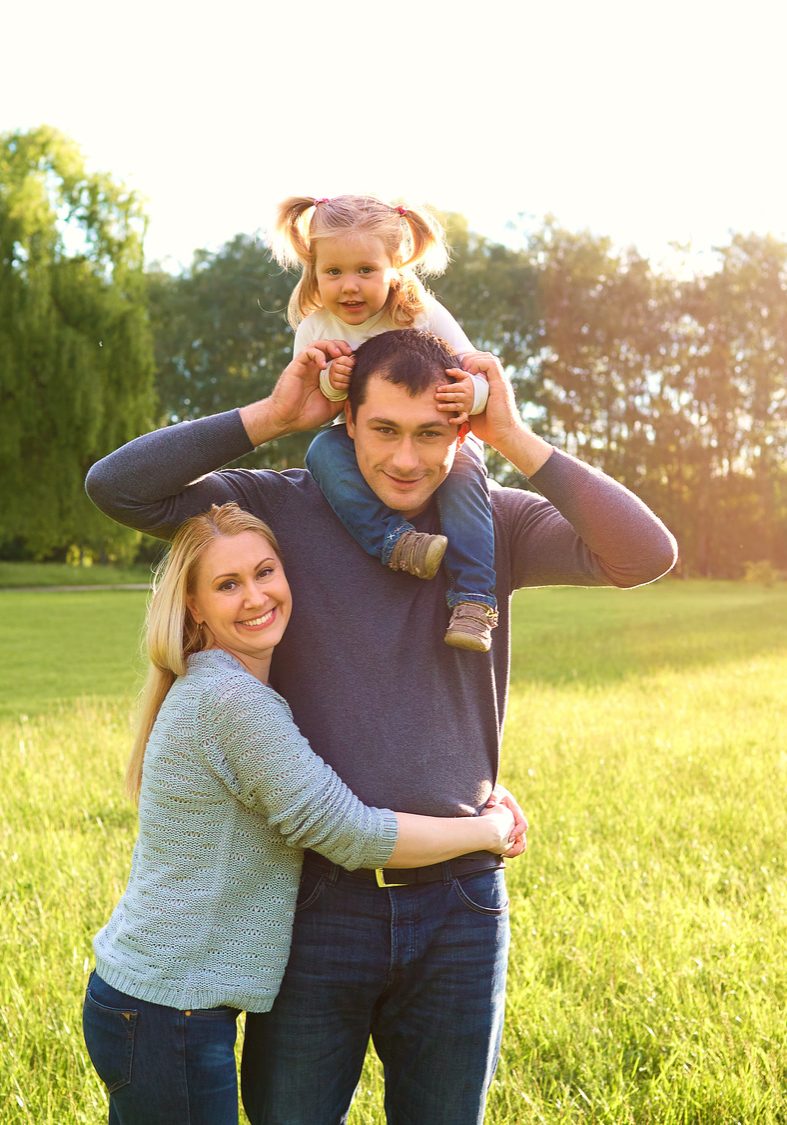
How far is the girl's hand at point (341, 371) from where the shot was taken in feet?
8.35

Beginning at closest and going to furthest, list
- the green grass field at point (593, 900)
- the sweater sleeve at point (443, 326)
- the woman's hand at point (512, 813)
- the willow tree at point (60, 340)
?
the woman's hand at point (512, 813)
the sweater sleeve at point (443, 326)
the green grass field at point (593, 900)
the willow tree at point (60, 340)

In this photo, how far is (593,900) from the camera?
5082 mm

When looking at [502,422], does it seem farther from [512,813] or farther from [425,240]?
[425,240]

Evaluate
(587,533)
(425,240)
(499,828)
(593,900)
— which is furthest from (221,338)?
(499,828)

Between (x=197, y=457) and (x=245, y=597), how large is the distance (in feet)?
1.10

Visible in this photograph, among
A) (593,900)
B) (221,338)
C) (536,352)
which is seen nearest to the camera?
(593,900)

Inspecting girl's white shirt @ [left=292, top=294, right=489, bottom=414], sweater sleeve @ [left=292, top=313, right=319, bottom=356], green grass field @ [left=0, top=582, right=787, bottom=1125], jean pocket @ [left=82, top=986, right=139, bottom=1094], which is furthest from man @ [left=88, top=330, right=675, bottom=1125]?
green grass field @ [left=0, top=582, right=787, bottom=1125]

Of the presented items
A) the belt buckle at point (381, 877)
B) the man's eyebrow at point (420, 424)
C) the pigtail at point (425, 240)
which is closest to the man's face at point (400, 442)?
the man's eyebrow at point (420, 424)

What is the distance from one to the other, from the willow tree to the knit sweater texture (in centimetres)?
2999

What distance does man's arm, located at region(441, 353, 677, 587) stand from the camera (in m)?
2.51

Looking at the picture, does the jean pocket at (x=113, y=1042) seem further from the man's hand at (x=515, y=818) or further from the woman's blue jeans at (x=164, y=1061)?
the man's hand at (x=515, y=818)

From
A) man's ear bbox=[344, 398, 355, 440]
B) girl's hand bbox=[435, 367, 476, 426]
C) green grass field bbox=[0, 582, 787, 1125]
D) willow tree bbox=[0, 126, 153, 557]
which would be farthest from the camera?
willow tree bbox=[0, 126, 153, 557]

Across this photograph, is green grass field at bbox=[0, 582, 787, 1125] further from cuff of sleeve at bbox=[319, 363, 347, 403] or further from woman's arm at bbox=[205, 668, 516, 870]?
cuff of sleeve at bbox=[319, 363, 347, 403]

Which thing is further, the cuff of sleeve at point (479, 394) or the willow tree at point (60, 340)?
the willow tree at point (60, 340)
